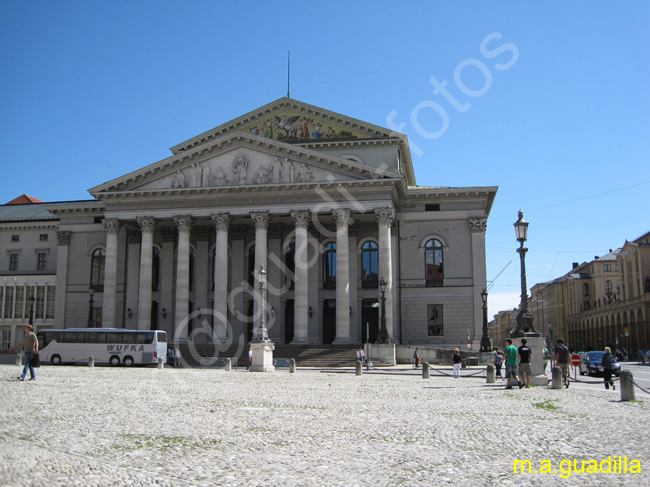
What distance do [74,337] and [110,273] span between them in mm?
6538

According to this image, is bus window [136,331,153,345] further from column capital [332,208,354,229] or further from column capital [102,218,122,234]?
column capital [332,208,354,229]

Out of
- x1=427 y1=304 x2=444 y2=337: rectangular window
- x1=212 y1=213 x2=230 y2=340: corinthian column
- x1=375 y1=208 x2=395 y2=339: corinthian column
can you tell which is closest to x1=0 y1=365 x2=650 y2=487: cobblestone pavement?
x1=375 y1=208 x2=395 y2=339: corinthian column

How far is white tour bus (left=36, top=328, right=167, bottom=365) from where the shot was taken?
4412 cm

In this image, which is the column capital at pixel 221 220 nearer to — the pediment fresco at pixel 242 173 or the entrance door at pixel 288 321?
the pediment fresco at pixel 242 173

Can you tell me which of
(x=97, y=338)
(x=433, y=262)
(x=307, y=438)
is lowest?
(x=307, y=438)

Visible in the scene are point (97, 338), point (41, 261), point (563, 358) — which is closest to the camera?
point (563, 358)

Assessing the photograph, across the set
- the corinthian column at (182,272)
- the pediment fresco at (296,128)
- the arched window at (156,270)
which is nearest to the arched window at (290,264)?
the corinthian column at (182,272)

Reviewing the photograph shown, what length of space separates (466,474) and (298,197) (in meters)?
39.6

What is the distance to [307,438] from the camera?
11.3 m

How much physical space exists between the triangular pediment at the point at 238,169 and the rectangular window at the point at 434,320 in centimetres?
1142

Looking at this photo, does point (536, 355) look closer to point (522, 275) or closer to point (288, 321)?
point (522, 275)

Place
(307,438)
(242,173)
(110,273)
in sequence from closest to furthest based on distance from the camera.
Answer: (307,438), (242,173), (110,273)

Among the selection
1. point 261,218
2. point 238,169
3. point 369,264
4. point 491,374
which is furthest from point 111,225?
point 491,374

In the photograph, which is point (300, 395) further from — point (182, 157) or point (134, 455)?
point (182, 157)
